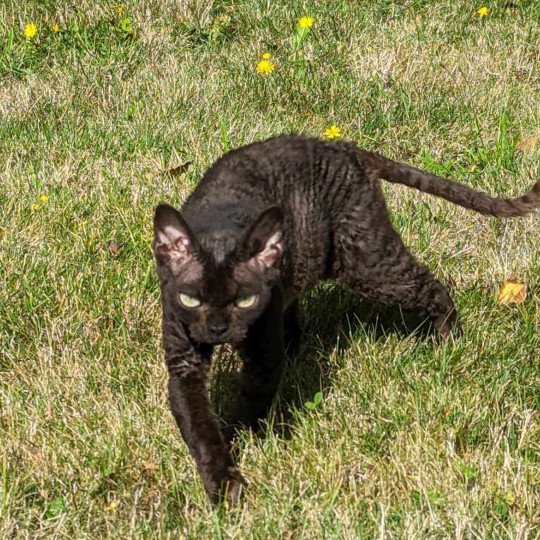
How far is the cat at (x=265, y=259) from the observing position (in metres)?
→ 3.19

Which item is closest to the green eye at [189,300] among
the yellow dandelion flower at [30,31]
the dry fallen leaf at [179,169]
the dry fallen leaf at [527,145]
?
the dry fallen leaf at [179,169]

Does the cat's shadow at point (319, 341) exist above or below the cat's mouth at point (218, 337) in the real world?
below

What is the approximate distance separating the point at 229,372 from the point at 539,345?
1.24 m

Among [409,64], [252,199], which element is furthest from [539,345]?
[409,64]

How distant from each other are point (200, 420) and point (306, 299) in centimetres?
137

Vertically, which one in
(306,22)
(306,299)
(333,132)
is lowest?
(306,299)

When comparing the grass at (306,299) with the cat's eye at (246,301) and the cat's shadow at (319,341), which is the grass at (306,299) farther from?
the cat's eye at (246,301)

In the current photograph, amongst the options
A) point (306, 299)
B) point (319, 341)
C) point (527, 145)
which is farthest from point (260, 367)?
point (527, 145)

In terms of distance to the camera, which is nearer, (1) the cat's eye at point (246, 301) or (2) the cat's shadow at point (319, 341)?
(1) the cat's eye at point (246, 301)

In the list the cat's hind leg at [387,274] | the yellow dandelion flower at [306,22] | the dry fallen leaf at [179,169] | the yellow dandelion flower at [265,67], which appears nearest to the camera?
the cat's hind leg at [387,274]

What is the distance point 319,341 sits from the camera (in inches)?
164

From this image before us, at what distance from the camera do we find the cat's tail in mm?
4074

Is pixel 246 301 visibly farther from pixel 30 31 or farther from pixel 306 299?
pixel 30 31

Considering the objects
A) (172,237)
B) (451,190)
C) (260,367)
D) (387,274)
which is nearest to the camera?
(172,237)
